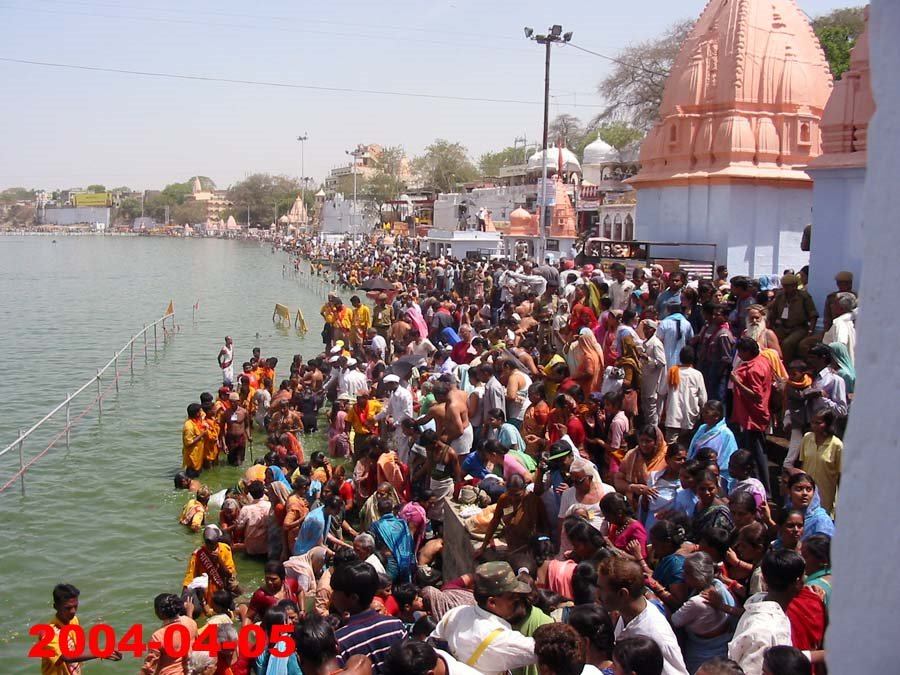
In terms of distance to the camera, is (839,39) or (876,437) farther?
(839,39)

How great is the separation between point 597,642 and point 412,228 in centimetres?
5698

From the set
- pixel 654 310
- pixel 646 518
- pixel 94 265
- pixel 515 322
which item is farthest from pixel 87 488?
pixel 94 265

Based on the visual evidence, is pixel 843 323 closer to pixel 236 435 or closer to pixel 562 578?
pixel 562 578

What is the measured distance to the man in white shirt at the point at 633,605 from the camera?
3.71m

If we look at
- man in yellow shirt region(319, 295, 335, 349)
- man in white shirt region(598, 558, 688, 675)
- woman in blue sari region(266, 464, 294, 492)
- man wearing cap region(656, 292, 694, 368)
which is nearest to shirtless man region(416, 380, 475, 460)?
woman in blue sari region(266, 464, 294, 492)

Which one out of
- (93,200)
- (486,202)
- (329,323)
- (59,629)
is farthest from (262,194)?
(59,629)

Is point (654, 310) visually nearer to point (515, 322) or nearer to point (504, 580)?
point (515, 322)

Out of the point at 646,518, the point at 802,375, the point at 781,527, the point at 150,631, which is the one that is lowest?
the point at 150,631

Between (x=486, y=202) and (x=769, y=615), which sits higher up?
(x=486, y=202)

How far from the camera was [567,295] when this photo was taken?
37.1 feet

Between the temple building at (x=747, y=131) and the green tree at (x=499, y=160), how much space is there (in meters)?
63.1

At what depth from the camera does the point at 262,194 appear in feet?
398

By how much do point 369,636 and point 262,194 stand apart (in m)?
122

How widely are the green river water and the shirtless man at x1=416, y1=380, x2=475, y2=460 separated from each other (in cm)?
240
